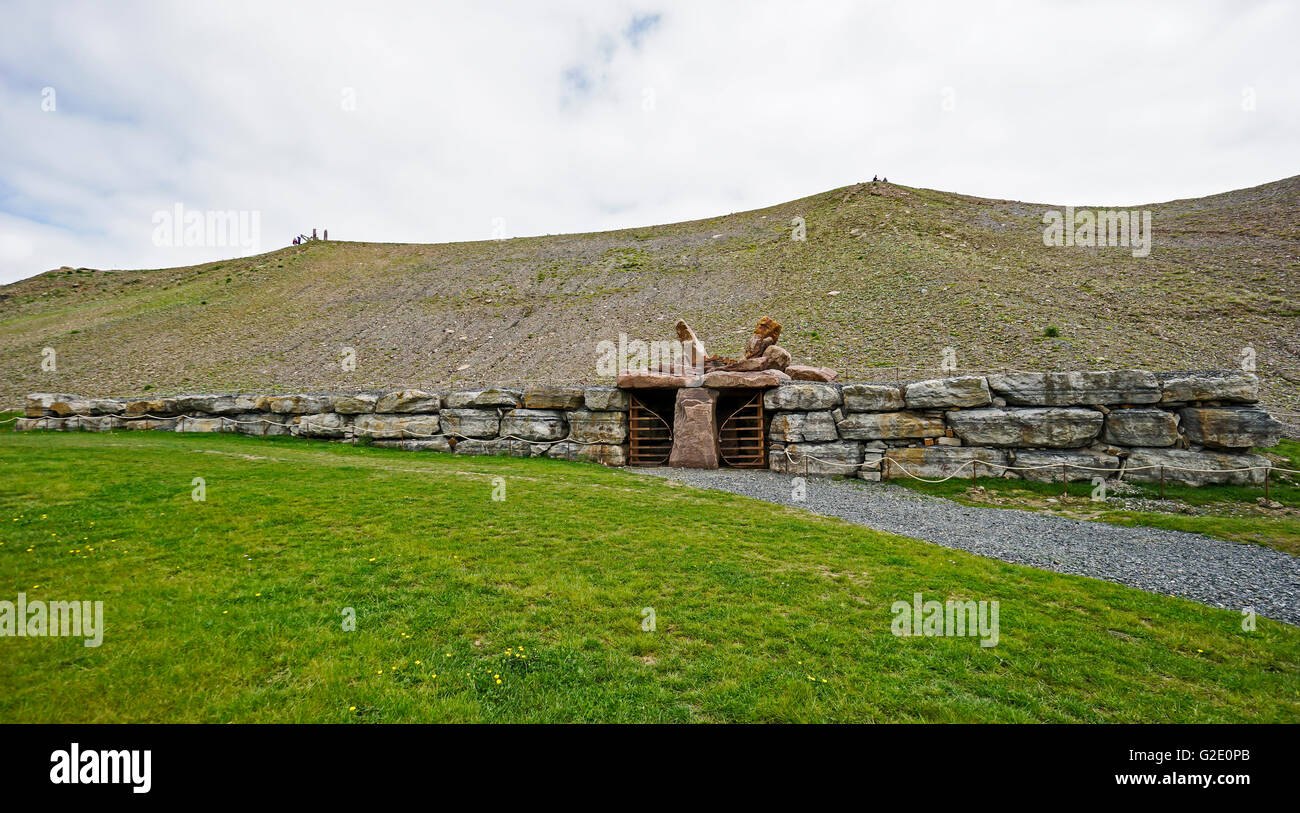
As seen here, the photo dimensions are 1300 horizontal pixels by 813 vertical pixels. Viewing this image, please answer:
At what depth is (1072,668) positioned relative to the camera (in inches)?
201

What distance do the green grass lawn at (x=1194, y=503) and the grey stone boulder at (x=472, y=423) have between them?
15511 millimetres

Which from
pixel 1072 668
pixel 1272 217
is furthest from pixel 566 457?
pixel 1272 217

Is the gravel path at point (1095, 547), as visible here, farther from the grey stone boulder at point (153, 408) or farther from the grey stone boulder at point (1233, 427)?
the grey stone boulder at point (153, 408)

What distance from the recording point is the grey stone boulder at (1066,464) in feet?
48.6

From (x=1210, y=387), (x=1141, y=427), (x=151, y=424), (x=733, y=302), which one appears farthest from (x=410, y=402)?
(x=1210, y=387)

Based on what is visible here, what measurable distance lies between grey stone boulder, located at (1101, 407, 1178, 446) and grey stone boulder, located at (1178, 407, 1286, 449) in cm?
50

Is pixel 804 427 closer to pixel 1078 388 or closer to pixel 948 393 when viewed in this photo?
pixel 948 393

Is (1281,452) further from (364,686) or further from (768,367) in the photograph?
(364,686)

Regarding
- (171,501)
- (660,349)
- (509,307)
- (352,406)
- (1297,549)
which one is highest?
(509,307)

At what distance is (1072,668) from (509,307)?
40.1 metres

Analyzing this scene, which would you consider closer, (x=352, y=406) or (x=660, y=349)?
(x=352, y=406)

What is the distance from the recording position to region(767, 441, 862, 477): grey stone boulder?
57.3 feet
